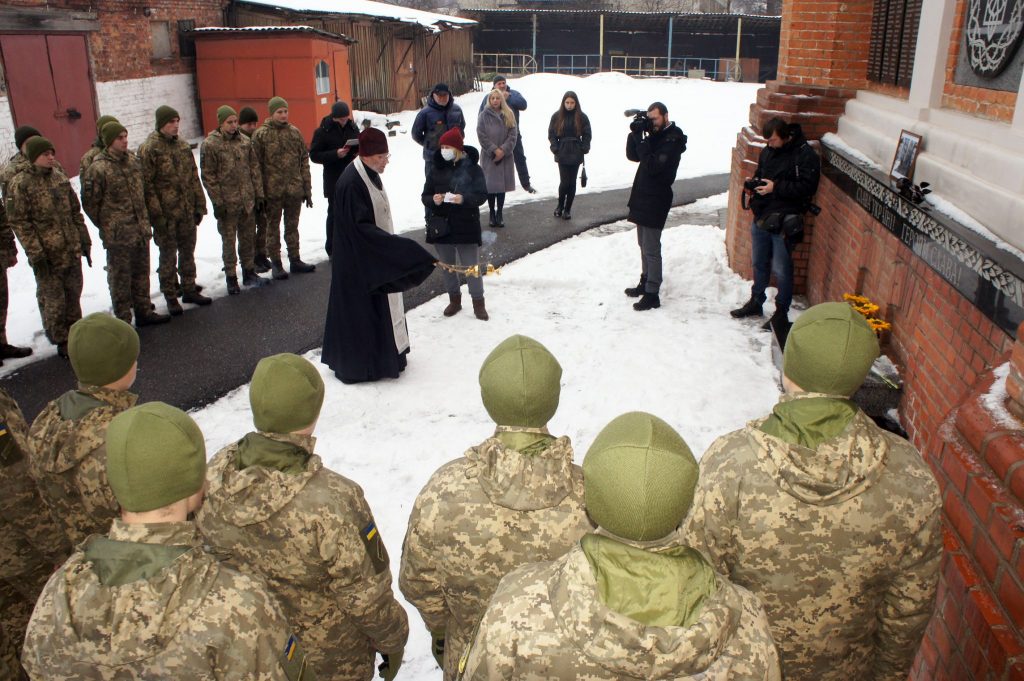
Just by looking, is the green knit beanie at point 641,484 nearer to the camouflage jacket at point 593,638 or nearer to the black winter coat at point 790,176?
the camouflage jacket at point 593,638

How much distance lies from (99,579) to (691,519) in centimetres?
155

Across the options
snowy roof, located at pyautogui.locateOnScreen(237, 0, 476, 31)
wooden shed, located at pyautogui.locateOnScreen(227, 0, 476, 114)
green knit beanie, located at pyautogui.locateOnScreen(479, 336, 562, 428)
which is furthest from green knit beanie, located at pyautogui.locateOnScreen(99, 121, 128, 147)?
snowy roof, located at pyautogui.locateOnScreen(237, 0, 476, 31)

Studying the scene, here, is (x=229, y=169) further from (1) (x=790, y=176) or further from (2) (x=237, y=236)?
(1) (x=790, y=176)

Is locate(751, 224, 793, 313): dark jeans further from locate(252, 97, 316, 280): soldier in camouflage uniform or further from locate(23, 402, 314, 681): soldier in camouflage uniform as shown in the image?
locate(23, 402, 314, 681): soldier in camouflage uniform

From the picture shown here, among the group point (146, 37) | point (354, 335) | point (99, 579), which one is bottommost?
point (354, 335)

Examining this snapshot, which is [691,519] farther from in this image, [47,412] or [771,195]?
[771,195]

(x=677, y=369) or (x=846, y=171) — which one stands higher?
(x=846, y=171)

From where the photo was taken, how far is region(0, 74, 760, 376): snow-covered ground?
7.93 metres

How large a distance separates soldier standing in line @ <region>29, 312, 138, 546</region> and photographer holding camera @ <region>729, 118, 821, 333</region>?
15.8 ft

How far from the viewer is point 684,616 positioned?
150 cm

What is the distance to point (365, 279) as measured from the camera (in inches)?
229

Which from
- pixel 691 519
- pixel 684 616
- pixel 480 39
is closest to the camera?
pixel 684 616

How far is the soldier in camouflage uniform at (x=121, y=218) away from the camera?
677 cm

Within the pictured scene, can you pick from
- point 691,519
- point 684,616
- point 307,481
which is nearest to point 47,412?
point 307,481
